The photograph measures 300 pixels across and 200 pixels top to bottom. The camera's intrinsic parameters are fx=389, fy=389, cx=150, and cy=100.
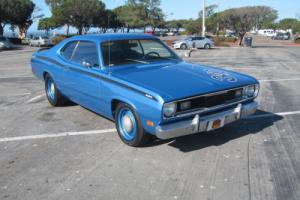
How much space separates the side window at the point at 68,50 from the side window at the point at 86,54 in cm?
20

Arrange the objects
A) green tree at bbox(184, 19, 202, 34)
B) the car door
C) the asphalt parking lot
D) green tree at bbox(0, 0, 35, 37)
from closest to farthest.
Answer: the asphalt parking lot
the car door
green tree at bbox(0, 0, 35, 37)
green tree at bbox(184, 19, 202, 34)

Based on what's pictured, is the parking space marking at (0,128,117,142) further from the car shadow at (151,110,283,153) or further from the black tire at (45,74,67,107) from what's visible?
the black tire at (45,74,67,107)

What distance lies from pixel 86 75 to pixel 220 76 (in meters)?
2.07

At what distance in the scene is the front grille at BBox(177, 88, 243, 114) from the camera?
4914mm

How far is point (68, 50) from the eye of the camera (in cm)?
707

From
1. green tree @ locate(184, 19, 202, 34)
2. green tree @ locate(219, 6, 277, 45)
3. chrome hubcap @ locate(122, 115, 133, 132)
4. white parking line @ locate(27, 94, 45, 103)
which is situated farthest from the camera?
green tree @ locate(184, 19, 202, 34)

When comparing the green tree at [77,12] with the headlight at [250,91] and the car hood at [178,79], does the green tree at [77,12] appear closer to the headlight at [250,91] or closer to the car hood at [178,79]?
the car hood at [178,79]

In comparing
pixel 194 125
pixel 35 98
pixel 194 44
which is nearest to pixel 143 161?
pixel 194 125

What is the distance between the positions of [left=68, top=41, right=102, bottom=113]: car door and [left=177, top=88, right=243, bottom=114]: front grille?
154 cm

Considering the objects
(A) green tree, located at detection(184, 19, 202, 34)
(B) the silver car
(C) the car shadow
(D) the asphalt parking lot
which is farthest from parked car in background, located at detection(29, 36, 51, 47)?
(A) green tree, located at detection(184, 19, 202, 34)

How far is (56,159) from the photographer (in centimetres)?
504

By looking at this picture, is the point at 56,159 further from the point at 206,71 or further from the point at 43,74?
the point at 43,74

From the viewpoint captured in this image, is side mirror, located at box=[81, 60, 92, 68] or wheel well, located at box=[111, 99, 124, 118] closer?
wheel well, located at box=[111, 99, 124, 118]

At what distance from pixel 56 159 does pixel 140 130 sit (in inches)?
45.2
